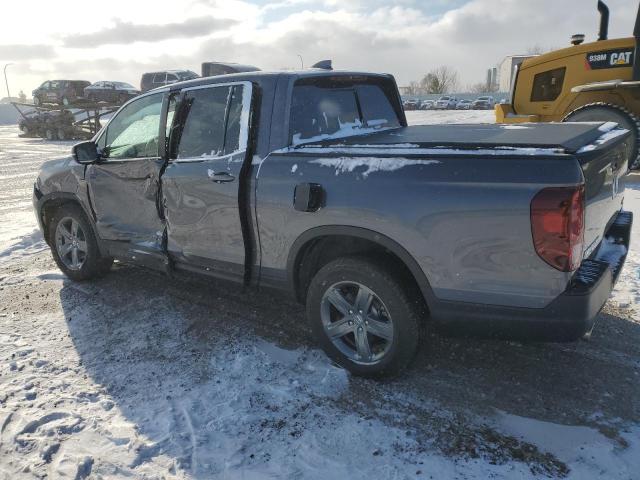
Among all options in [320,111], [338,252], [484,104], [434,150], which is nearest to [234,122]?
[320,111]

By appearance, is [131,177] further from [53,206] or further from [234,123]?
[53,206]

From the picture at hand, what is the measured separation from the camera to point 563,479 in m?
2.32

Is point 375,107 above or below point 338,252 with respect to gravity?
above

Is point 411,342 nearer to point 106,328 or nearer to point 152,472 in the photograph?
point 152,472

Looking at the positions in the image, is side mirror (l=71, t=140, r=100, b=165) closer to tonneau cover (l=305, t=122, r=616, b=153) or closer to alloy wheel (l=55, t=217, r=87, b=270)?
alloy wheel (l=55, t=217, r=87, b=270)

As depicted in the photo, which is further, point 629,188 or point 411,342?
point 629,188

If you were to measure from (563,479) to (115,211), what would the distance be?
3878 millimetres

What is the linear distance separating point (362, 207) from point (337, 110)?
4.05ft

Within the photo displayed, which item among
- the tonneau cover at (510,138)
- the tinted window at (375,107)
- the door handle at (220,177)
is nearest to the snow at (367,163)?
the tonneau cover at (510,138)

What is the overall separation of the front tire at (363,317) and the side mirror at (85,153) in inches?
98.4

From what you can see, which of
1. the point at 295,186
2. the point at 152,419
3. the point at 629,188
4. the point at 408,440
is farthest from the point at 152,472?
the point at 629,188

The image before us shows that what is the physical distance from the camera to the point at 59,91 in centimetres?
2814

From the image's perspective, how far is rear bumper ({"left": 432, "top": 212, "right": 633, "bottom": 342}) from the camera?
95.7 inches

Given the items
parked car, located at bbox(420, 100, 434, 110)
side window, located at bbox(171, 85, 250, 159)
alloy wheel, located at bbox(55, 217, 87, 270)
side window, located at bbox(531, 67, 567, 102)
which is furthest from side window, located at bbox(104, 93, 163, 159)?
parked car, located at bbox(420, 100, 434, 110)
